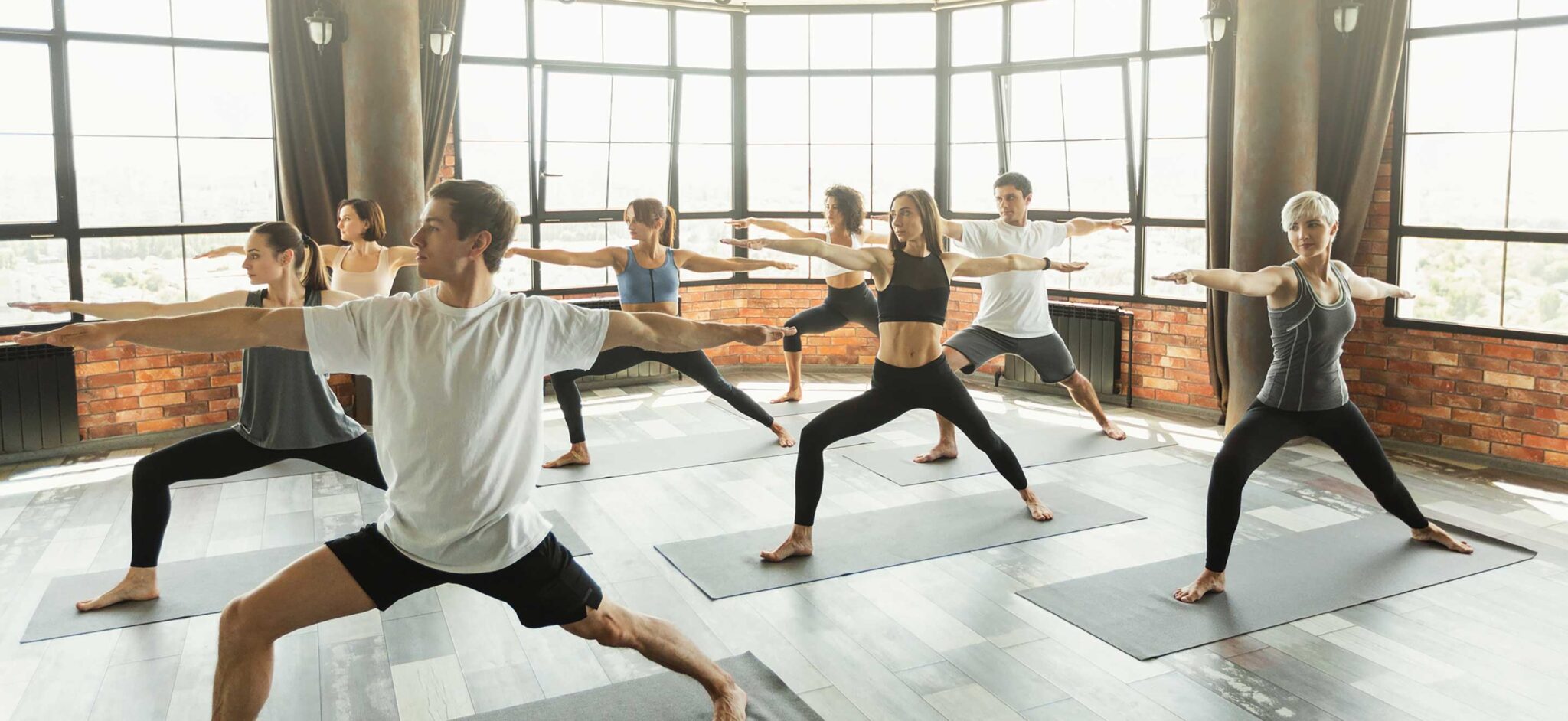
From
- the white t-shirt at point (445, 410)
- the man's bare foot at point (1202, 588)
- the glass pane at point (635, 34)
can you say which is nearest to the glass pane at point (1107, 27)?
the glass pane at point (635, 34)

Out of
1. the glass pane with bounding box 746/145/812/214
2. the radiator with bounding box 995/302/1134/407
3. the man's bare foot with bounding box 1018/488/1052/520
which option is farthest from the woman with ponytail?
the glass pane with bounding box 746/145/812/214

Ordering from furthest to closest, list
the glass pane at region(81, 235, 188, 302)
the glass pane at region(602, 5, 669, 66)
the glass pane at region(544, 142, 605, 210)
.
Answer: the glass pane at region(602, 5, 669, 66) → the glass pane at region(544, 142, 605, 210) → the glass pane at region(81, 235, 188, 302)

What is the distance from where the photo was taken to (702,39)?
26.3ft

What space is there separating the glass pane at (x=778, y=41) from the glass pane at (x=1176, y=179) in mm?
2582

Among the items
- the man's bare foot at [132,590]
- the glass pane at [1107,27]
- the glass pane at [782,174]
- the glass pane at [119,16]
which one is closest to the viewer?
the man's bare foot at [132,590]

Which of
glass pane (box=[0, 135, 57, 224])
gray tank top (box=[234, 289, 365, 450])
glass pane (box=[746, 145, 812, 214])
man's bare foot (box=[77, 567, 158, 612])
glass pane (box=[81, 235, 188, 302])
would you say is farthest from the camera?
glass pane (box=[746, 145, 812, 214])

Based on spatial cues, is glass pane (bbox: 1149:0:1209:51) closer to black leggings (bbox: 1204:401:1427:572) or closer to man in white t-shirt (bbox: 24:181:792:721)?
black leggings (bbox: 1204:401:1427:572)

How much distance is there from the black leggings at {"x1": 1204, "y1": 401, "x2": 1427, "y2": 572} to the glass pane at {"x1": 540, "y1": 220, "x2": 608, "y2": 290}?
15.9ft

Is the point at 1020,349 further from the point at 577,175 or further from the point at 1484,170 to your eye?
the point at 577,175

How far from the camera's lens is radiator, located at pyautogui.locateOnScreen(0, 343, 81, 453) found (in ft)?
18.4

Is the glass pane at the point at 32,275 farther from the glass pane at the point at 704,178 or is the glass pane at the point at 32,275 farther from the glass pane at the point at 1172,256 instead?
the glass pane at the point at 1172,256

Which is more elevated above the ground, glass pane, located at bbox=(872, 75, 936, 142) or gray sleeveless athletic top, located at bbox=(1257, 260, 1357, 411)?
glass pane, located at bbox=(872, 75, 936, 142)

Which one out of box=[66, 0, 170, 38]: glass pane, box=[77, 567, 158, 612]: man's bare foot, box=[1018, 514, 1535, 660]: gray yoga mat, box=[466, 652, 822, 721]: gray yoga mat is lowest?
box=[466, 652, 822, 721]: gray yoga mat

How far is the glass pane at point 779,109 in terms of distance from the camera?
8133 mm
